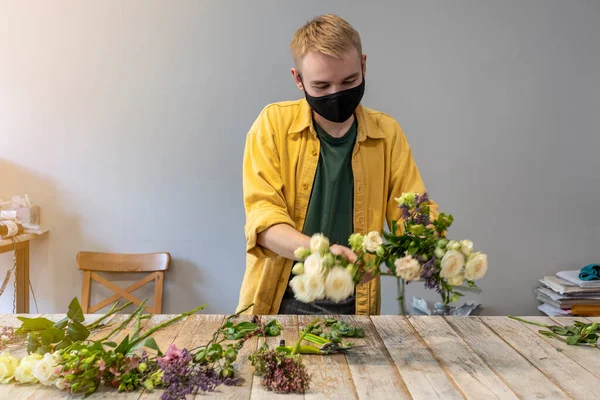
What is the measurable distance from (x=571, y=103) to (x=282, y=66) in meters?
1.66

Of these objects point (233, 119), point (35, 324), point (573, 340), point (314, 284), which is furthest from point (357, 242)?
point (233, 119)

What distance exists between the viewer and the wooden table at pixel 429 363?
4.18 ft

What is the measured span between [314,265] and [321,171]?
2.45 ft

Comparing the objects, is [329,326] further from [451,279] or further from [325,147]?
[325,147]

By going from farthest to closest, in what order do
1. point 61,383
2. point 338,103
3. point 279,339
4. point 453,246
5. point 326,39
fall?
point 338,103, point 326,39, point 279,339, point 453,246, point 61,383

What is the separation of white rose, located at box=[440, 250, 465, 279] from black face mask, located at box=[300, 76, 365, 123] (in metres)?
0.72

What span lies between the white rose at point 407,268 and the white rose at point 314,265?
0.59ft

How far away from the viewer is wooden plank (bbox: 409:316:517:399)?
4.22 feet

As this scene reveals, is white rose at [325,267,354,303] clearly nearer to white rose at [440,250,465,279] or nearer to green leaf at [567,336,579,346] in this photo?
white rose at [440,250,465,279]

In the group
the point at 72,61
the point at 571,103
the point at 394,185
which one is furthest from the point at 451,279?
the point at 72,61

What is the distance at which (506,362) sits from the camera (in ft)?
4.83

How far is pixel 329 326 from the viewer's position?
1.73m

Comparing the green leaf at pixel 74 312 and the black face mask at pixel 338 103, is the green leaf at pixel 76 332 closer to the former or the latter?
the green leaf at pixel 74 312

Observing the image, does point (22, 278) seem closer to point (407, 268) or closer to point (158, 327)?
point (158, 327)
